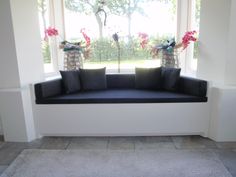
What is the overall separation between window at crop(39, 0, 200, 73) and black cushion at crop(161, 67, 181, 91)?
2.47 feet

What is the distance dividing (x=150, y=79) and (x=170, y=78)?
31 centimetres

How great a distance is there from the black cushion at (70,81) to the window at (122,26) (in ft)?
2.76

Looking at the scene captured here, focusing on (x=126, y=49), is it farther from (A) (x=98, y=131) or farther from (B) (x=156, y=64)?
(A) (x=98, y=131)

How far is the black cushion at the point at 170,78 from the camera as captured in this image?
3.16 m

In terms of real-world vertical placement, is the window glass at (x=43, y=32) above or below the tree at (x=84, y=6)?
below

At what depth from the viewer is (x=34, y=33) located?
10.1ft

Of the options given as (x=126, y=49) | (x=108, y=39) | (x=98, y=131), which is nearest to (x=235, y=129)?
(x=98, y=131)

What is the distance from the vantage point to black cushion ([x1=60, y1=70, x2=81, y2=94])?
3.17m

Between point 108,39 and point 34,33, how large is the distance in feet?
4.57

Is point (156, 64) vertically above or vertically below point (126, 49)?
below

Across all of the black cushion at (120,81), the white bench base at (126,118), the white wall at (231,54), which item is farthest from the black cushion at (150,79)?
the white wall at (231,54)

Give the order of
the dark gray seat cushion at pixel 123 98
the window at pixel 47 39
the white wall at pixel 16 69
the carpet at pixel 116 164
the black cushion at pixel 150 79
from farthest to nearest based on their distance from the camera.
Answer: the window at pixel 47 39
the black cushion at pixel 150 79
the dark gray seat cushion at pixel 123 98
the white wall at pixel 16 69
the carpet at pixel 116 164

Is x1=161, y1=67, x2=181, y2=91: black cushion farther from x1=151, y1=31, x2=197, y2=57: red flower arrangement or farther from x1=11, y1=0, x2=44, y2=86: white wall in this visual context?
x1=11, y1=0, x2=44, y2=86: white wall

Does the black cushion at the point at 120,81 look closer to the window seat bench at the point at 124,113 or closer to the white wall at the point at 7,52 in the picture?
the window seat bench at the point at 124,113
